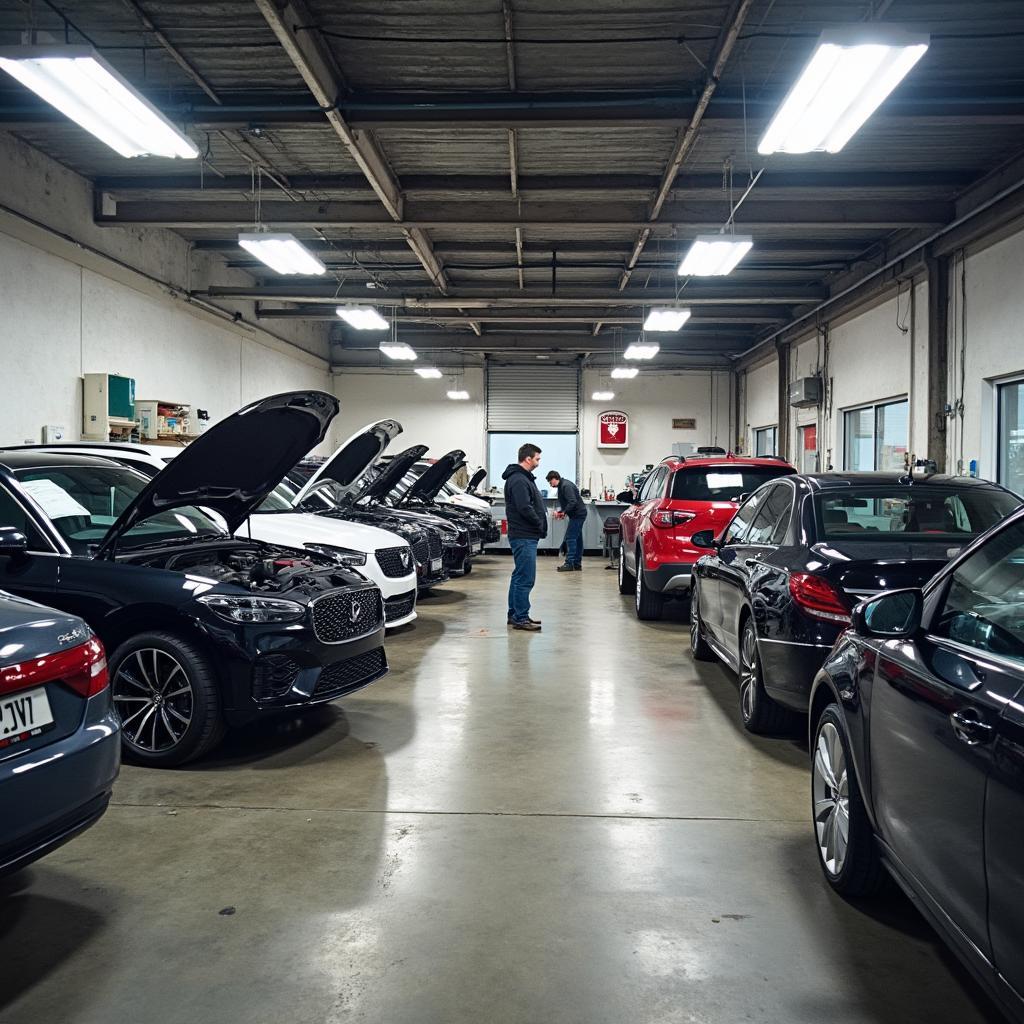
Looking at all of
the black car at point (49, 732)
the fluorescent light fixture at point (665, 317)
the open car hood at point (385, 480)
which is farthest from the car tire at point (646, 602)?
the black car at point (49, 732)

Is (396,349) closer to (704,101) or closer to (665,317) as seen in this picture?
(665,317)

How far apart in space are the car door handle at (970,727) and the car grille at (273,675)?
306cm

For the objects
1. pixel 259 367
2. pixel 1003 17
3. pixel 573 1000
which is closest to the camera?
pixel 573 1000

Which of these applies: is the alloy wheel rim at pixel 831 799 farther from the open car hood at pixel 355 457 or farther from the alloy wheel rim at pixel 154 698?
the open car hood at pixel 355 457

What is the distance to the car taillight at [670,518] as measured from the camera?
317 inches

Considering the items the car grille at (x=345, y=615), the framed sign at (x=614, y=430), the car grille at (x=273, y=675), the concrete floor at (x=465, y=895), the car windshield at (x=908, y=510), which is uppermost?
the framed sign at (x=614, y=430)

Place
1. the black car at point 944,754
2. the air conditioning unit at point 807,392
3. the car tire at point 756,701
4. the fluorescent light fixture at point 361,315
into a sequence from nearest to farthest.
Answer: the black car at point 944,754
the car tire at point 756,701
the fluorescent light fixture at point 361,315
the air conditioning unit at point 807,392

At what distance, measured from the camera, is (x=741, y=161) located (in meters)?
9.48

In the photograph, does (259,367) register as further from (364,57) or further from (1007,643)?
(1007,643)

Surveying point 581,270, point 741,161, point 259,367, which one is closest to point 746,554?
point 741,161

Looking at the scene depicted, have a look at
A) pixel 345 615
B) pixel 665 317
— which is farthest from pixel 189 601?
pixel 665 317

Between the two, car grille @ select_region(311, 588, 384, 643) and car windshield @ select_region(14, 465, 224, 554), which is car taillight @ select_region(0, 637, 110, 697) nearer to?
car grille @ select_region(311, 588, 384, 643)

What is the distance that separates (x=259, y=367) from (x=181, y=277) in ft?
11.9

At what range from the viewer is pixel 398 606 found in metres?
7.42
